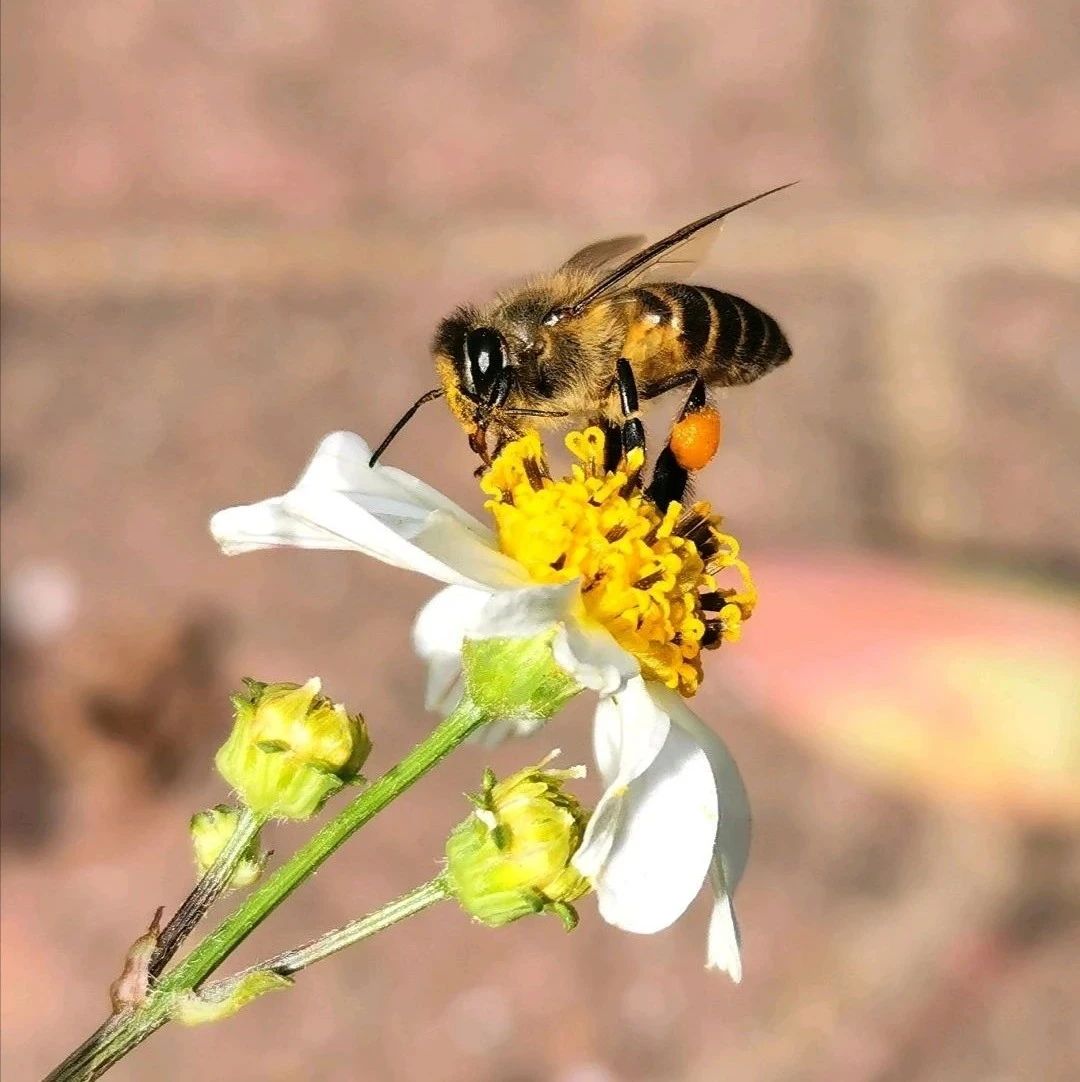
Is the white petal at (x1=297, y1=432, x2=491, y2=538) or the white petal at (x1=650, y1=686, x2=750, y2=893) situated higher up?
the white petal at (x1=297, y1=432, x2=491, y2=538)

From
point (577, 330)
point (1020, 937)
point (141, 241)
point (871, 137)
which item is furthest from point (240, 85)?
point (1020, 937)

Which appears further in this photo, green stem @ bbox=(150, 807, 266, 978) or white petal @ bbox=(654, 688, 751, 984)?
white petal @ bbox=(654, 688, 751, 984)

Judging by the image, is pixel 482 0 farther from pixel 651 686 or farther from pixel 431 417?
pixel 651 686

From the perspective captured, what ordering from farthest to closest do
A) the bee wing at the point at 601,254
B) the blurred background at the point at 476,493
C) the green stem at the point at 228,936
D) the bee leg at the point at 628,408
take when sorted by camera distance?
the blurred background at the point at 476,493, the bee wing at the point at 601,254, the bee leg at the point at 628,408, the green stem at the point at 228,936

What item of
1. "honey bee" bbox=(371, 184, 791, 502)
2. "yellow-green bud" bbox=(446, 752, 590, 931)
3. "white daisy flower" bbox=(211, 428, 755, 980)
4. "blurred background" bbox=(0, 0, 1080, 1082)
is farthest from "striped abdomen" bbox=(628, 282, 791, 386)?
"blurred background" bbox=(0, 0, 1080, 1082)

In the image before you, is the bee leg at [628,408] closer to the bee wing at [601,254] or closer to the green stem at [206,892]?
the bee wing at [601,254]

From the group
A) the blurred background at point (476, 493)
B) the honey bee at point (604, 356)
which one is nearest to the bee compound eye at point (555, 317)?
the honey bee at point (604, 356)

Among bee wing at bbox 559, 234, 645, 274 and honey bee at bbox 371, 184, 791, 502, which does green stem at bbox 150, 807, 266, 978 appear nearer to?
honey bee at bbox 371, 184, 791, 502

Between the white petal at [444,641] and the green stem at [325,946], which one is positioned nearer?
the green stem at [325,946]
